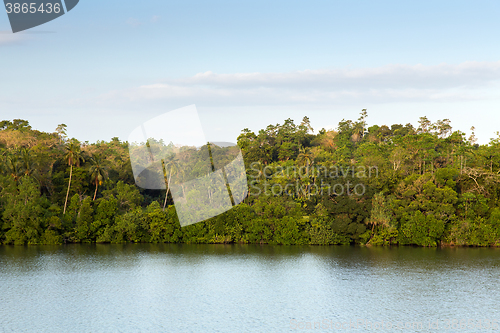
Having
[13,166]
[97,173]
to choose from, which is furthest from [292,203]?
[13,166]

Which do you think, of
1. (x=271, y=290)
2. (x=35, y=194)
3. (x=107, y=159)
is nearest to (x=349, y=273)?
(x=271, y=290)

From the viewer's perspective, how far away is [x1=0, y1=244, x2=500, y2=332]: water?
72.6 ft

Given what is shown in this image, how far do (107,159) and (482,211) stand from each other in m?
47.6

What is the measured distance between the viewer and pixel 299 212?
169 feet

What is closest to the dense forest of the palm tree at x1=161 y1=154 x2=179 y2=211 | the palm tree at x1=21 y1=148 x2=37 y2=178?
the palm tree at x1=21 y1=148 x2=37 y2=178

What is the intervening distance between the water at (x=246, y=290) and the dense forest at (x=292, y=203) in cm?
459

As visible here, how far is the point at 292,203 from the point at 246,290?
942 inches

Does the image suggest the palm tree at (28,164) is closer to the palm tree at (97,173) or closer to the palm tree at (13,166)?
the palm tree at (13,166)

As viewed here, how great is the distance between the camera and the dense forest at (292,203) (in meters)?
48.8

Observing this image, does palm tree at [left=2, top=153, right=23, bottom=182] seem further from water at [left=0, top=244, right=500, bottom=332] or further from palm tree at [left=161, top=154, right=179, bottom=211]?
palm tree at [left=161, top=154, right=179, bottom=211]

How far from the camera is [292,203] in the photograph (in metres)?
52.1

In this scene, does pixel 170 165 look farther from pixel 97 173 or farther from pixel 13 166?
pixel 13 166

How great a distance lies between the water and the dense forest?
4592 millimetres

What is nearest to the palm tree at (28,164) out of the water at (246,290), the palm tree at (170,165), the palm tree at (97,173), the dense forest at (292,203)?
the dense forest at (292,203)
